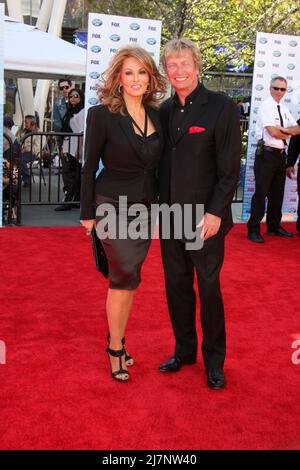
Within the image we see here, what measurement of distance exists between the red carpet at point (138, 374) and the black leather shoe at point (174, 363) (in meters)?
0.04

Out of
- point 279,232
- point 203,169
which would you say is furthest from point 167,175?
point 279,232

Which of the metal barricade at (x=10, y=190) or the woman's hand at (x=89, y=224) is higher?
the woman's hand at (x=89, y=224)

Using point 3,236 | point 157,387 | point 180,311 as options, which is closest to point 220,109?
point 180,311

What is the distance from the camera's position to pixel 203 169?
119 inches

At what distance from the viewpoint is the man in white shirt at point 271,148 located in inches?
274

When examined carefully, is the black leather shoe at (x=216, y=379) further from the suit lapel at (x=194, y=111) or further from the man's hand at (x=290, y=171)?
the man's hand at (x=290, y=171)

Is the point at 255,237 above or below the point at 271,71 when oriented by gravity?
below

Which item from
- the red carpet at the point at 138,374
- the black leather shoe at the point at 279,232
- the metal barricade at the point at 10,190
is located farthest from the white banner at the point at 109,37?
the red carpet at the point at 138,374

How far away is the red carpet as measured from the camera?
2740mm

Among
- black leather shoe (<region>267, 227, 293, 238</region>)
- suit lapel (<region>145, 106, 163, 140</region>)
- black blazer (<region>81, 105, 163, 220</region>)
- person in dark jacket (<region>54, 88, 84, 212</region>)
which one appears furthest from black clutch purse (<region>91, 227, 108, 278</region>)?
person in dark jacket (<region>54, 88, 84, 212</region>)

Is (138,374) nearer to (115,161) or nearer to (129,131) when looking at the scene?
(115,161)

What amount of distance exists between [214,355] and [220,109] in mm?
1330

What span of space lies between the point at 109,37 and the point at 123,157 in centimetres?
452

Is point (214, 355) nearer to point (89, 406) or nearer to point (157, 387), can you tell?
point (157, 387)
